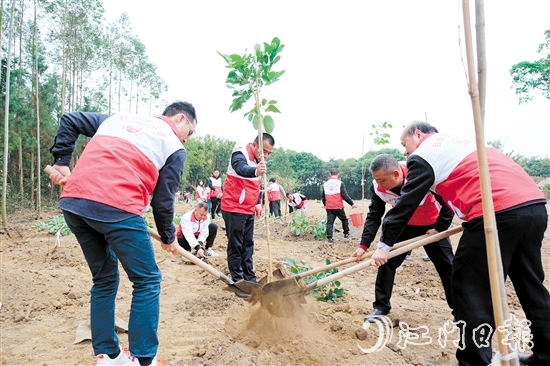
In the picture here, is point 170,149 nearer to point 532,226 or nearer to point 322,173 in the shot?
point 532,226

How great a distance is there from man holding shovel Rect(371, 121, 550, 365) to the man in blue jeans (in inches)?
59.5

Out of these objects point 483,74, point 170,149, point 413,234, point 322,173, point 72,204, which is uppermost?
point 483,74

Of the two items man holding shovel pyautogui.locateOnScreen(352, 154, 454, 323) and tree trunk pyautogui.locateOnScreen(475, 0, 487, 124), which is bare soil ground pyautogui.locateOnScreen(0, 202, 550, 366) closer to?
man holding shovel pyautogui.locateOnScreen(352, 154, 454, 323)

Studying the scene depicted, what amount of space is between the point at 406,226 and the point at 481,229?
1200mm

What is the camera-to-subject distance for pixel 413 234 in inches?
130

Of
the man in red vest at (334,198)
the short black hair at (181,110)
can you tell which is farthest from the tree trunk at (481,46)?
the man in red vest at (334,198)

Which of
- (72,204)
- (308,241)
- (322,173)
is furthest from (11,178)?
(322,173)

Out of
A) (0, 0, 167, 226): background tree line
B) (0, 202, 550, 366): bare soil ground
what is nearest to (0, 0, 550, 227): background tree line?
(0, 0, 167, 226): background tree line

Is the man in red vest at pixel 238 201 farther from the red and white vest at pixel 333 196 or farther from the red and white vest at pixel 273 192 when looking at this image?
the red and white vest at pixel 273 192

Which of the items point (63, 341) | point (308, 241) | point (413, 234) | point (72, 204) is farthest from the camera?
point (308, 241)

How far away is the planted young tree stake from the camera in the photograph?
126 inches

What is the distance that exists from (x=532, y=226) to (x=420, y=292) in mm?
2540

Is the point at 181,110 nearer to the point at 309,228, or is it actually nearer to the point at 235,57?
the point at 235,57

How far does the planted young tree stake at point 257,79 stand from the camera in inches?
126
